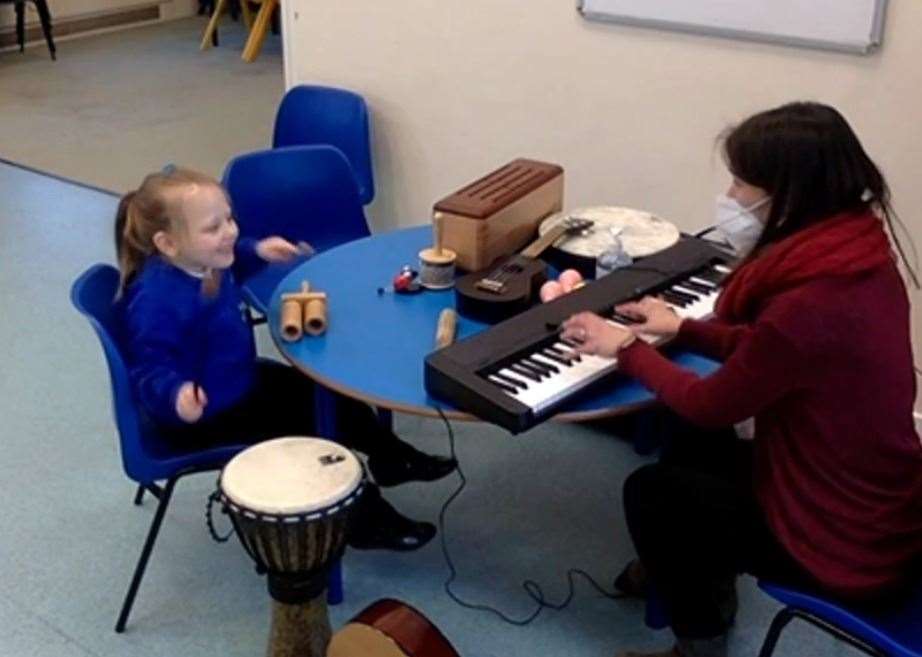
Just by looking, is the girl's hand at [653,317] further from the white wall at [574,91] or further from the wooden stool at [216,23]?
the wooden stool at [216,23]

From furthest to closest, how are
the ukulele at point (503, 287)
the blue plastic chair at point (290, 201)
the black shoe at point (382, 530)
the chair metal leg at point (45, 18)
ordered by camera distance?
the chair metal leg at point (45, 18), the blue plastic chair at point (290, 201), the black shoe at point (382, 530), the ukulele at point (503, 287)

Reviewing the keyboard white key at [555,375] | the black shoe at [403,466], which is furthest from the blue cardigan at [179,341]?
the keyboard white key at [555,375]

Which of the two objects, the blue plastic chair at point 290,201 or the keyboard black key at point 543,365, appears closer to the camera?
the keyboard black key at point 543,365

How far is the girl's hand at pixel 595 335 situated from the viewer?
1.88m

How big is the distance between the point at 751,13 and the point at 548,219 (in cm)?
79

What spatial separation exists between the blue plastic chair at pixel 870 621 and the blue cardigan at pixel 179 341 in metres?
1.06

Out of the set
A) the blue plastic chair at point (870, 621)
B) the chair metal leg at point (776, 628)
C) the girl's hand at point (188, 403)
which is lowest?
the chair metal leg at point (776, 628)

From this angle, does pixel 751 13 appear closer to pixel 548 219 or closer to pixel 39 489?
pixel 548 219

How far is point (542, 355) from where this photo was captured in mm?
1941

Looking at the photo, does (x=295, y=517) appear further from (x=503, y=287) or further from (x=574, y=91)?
(x=574, y=91)

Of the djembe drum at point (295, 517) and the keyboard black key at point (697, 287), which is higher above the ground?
the keyboard black key at point (697, 287)

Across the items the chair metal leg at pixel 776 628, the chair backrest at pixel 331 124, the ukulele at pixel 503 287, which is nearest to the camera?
the chair metal leg at pixel 776 628

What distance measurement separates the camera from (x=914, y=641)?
1.67m

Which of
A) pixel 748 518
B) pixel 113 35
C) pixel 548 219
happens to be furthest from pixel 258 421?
pixel 113 35
